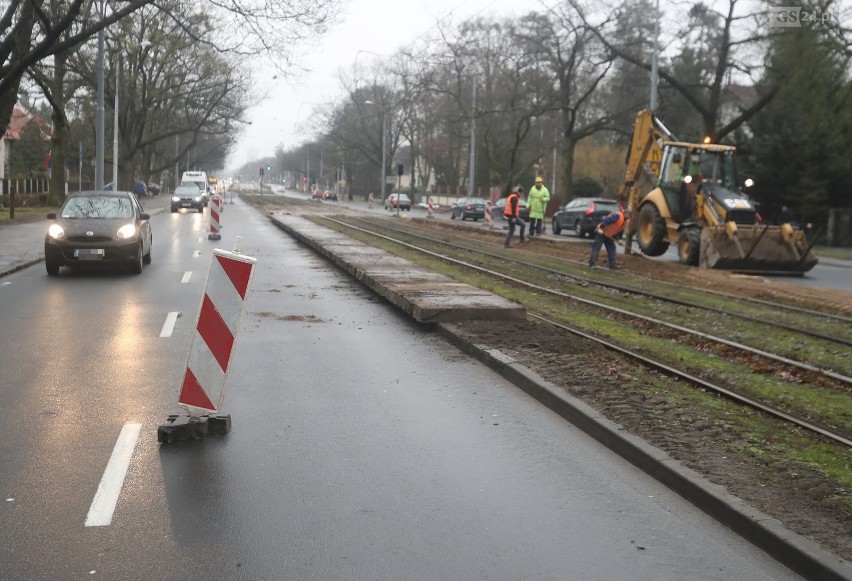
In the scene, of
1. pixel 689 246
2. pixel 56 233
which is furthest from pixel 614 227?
pixel 56 233

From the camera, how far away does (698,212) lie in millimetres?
22281

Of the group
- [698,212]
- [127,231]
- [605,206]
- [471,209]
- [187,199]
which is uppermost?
[698,212]

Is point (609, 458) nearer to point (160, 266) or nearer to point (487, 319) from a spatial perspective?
point (487, 319)

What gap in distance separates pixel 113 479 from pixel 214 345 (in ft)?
4.22

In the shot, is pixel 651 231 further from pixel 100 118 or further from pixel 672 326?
pixel 100 118

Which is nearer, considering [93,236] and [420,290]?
[420,290]

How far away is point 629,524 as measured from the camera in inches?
194

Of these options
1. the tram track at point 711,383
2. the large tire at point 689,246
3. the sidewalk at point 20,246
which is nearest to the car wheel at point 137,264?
the sidewalk at point 20,246

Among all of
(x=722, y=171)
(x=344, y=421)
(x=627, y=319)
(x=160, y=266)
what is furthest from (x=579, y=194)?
(x=344, y=421)

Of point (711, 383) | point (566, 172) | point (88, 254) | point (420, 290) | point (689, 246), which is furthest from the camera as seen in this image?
point (566, 172)

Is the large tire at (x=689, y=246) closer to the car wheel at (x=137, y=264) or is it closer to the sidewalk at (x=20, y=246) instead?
the car wheel at (x=137, y=264)

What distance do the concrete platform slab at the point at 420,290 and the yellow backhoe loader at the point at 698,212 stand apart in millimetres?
6952

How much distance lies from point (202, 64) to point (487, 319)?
46838mm

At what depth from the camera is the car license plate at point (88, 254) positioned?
16.5 metres
